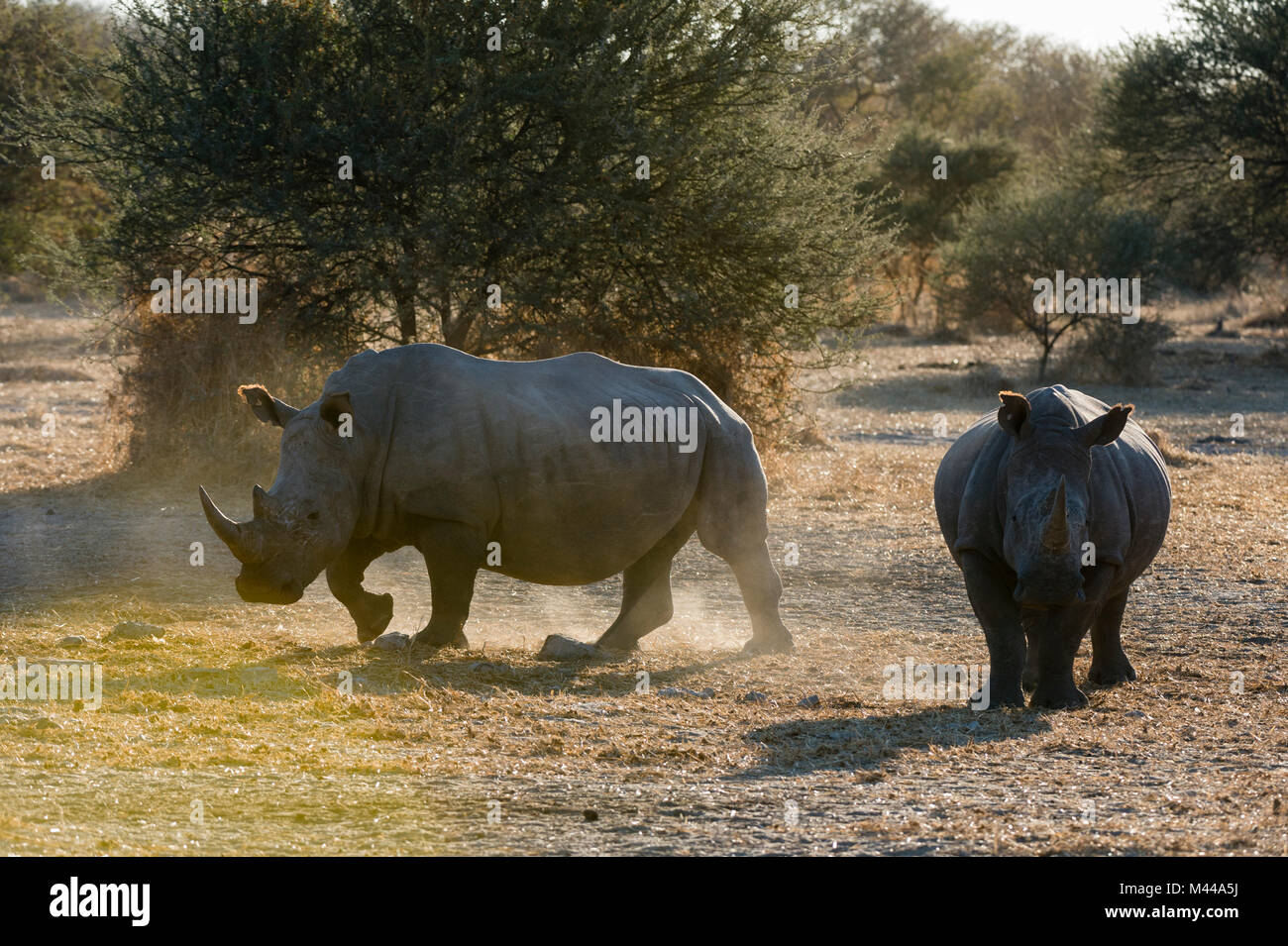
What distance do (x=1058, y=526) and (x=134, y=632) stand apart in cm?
530

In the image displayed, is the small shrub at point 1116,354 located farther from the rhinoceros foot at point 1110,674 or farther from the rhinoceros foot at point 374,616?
the rhinoceros foot at point 374,616

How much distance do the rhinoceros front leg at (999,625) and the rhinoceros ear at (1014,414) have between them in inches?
24.8

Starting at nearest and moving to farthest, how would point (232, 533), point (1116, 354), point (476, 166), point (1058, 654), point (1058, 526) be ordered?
point (1058, 526)
point (1058, 654)
point (232, 533)
point (476, 166)
point (1116, 354)

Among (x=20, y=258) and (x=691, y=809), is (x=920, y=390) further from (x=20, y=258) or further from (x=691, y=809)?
(x=691, y=809)

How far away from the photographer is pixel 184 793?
18.9ft

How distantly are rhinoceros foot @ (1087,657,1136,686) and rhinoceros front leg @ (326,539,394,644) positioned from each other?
3.90 meters

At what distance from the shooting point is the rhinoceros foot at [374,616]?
8.60 metres

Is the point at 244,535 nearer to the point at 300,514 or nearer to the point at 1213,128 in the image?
the point at 300,514

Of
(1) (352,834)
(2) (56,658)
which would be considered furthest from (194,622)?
(1) (352,834)

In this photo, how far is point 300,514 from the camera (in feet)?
26.2

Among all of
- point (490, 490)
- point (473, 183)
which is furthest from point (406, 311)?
point (490, 490)

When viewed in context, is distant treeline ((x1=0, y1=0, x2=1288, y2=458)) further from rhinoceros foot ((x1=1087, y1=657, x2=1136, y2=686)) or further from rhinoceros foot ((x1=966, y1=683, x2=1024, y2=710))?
rhinoceros foot ((x1=966, y1=683, x2=1024, y2=710))
